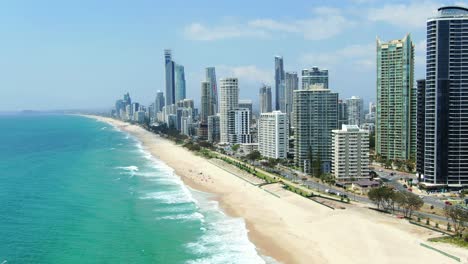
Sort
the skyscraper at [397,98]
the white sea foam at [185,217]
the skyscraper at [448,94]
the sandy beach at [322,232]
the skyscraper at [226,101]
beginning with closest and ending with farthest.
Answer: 1. the sandy beach at [322,232]
2. the white sea foam at [185,217]
3. the skyscraper at [448,94]
4. the skyscraper at [397,98]
5. the skyscraper at [226,101]

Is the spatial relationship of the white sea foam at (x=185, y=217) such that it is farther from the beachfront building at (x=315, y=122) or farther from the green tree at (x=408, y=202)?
the beachfront building at (x=315, y=122)

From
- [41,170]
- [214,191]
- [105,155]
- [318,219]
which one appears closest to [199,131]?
[105,155]

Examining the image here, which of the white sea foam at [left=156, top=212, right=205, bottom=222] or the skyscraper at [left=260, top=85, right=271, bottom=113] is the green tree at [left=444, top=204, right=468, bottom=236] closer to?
the white sea foam at [left=156, top=212, right=205, bottom=222]

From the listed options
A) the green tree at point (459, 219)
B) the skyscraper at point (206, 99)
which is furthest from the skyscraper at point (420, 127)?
the skyscraper at point (206, 99)

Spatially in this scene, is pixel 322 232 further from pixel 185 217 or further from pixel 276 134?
pixel 276 134

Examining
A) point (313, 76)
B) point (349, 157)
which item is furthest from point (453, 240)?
point (313, 76)

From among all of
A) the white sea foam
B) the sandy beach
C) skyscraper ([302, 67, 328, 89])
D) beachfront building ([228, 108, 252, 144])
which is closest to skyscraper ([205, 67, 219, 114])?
beachfront building ([228, 108, 252, 144])
